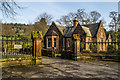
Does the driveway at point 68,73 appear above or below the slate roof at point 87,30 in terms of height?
below

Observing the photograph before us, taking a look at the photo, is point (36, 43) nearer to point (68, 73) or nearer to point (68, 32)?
point (68, 73)

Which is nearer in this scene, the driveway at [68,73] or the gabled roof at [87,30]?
the driveway at [68,73]

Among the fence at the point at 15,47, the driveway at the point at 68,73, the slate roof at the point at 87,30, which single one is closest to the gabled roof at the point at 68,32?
the slate roof at the point at 87,30

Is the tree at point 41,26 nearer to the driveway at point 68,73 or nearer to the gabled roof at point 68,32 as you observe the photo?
the gabled roof at point 68,32

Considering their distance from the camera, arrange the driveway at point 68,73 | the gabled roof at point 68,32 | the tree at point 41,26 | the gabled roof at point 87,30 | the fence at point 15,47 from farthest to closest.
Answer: the tree at point 41,26, the gabled roof at point 68,32, the gabled roof at point 87,30, the fence at point 15,47, the driveway at point 68,73

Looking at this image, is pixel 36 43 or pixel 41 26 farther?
pixel 41 26

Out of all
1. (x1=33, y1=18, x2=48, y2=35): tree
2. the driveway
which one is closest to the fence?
the driveway

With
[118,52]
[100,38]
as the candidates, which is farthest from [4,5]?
[100,38]

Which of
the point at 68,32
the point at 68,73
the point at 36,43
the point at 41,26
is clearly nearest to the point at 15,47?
the point at 36,43

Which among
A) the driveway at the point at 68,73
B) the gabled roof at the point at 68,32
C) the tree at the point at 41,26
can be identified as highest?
the tree at the point at 41,26

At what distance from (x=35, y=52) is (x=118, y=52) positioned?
6.33 meters

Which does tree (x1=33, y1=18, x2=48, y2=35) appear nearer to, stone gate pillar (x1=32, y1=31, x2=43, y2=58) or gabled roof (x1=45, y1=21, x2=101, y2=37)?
gabled roof (x1=45, y1=21, x2=101, y2=37)

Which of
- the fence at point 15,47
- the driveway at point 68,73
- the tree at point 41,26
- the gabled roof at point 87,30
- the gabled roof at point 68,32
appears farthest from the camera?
the tree at point 41,26

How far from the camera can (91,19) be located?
112 ft
